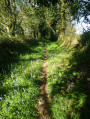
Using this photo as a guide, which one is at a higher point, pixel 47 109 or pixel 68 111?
pixel 68 111

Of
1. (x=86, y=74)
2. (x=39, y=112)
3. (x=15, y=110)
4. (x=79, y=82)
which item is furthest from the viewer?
(x=86, y=74)

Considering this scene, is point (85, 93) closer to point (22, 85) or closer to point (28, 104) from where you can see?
point (28, 104)

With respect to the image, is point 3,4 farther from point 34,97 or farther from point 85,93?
point 85,93

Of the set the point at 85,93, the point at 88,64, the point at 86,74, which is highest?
the point at 88,64

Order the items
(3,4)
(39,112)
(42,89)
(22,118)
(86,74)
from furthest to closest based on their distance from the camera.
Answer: (3,4), (42,89), (86,74), (39,112), (22,118)

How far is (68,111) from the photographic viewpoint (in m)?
3.21

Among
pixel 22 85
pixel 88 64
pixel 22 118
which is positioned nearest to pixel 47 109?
pixel 22 118

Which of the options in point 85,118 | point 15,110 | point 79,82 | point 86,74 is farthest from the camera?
point 86,74

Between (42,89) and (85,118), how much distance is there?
259cm

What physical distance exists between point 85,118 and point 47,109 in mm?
1570

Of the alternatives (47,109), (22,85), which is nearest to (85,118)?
(47,109)

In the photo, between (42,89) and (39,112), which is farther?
(42,89)

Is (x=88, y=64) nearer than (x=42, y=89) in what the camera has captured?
No

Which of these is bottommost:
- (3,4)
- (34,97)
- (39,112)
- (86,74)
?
(39,112)
